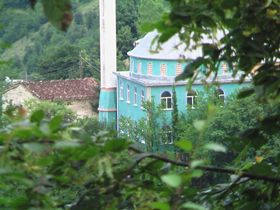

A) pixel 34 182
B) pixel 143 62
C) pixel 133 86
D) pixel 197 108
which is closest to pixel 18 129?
pixel 34 182

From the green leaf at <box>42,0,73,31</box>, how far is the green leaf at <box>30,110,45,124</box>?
0.06 meters

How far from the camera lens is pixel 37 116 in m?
0.59

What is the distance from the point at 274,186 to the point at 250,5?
155 mm

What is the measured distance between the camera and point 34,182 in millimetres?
597

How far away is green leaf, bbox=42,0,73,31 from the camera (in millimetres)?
555

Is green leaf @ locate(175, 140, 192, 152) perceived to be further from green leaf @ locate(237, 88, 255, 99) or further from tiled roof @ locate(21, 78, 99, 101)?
tiled roof @ locate(21, 78, 99, 101)

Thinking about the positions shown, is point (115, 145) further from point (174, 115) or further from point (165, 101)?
point (165, 101)

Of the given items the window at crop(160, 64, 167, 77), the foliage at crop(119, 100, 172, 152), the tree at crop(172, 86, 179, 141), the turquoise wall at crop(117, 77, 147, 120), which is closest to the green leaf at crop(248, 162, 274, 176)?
the foliage at crop(119, 100, 172, 152)

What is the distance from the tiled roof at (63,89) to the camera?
19344 mm

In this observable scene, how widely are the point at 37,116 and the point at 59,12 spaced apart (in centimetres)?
7

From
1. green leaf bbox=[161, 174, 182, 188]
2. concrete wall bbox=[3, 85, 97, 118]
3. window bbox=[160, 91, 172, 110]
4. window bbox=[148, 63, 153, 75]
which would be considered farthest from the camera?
concrete wall bbox=[3, 85, 97, 118]

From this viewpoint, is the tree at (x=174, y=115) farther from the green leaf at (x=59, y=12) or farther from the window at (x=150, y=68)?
the green leaf at (x=59, y=12)

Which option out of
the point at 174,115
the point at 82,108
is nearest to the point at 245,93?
the point at 174,115

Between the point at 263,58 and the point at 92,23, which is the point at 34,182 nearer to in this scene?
the point at 263,58
